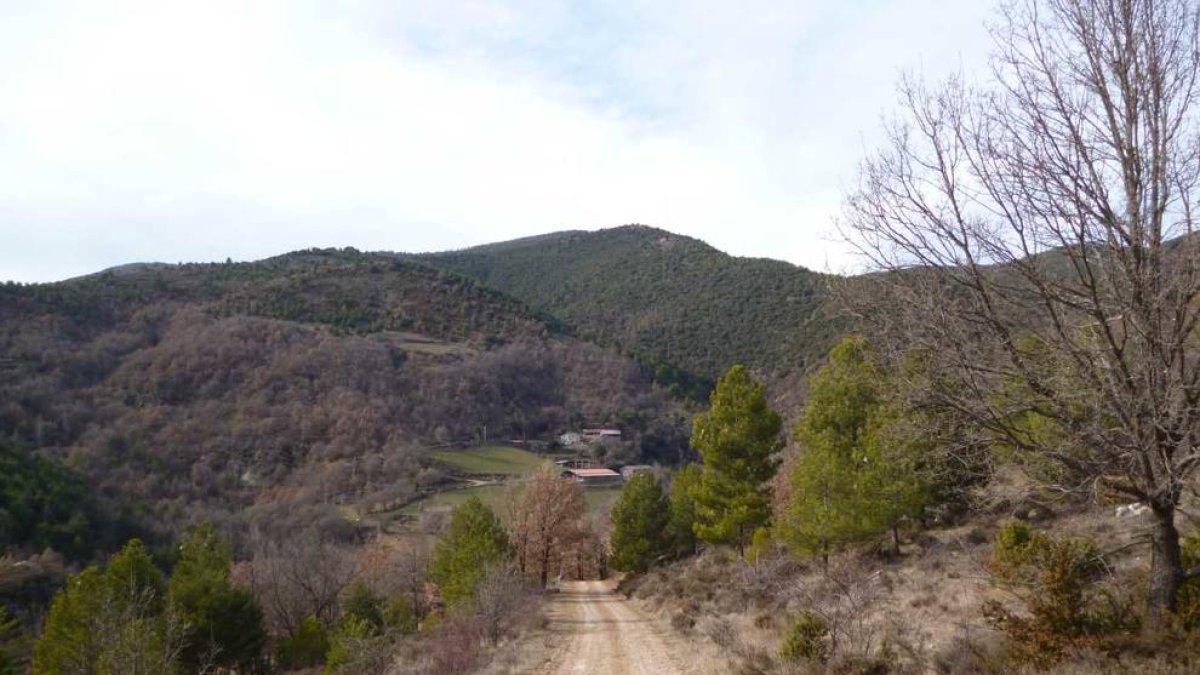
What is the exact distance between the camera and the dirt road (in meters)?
15.4

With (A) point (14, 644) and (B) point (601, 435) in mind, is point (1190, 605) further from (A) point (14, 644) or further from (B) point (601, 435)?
(B) point (601, 435)

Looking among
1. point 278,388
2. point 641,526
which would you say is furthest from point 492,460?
point 641,526

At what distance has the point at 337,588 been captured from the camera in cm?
4659

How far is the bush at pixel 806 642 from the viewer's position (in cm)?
1059

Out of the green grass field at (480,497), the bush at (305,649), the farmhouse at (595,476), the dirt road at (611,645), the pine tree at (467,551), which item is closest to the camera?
the dirt road at (611,645)

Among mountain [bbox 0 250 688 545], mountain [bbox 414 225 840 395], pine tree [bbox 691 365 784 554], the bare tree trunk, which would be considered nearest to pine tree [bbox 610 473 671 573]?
pine tree [bbox 691 365 784 554]

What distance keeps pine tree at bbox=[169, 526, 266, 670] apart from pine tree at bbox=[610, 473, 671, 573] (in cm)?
1821

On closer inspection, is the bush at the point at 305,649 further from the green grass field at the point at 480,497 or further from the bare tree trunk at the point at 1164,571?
the bare tree trunk at the point at 1164,571

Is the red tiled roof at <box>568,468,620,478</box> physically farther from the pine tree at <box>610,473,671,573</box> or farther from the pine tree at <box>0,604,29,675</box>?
the pine tree at <box>0,604,29,675</box>

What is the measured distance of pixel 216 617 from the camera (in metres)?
33.3

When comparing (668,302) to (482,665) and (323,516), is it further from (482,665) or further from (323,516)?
(482,665)

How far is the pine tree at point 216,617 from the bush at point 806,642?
2748 centimetres

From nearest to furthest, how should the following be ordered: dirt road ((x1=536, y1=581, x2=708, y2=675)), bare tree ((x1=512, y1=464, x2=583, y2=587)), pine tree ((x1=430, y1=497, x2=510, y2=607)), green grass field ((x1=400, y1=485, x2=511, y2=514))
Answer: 1. dirt road ((x1=536, y1=581, x2=708, y2=675))
2. pine tree ((x1=430, y1=497, x2=510, y2=607))
3. bare tree ((x1=512, y1=464, x2=583, y2=587))
4. green grass field ((x1=400, y1=485, x2=511, y2=514))

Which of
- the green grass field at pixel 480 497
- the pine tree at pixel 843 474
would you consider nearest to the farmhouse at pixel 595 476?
the green grass field at pixel 480 497
